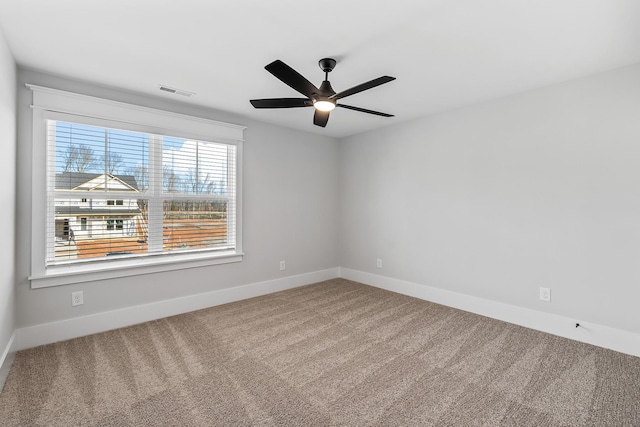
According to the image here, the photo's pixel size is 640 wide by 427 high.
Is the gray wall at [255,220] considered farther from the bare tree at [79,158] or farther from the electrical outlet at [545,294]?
the electrical outlet at [545,294]

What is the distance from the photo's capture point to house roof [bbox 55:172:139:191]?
2762 mm

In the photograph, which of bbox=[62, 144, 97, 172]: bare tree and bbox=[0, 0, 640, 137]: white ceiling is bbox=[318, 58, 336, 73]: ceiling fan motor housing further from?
bbox=[62, 144, 97, 172]: bare tree

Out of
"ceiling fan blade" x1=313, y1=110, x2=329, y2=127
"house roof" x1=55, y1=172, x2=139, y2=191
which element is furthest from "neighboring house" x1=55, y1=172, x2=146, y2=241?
"ceiling fan blade" x1=313, y1=110, x2=329, y2=127

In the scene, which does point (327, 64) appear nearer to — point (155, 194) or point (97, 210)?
point (155, 194)

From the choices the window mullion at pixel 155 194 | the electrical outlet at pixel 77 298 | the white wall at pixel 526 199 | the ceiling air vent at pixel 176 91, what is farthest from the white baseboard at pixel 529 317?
the electrical outlet at pixel 77 298

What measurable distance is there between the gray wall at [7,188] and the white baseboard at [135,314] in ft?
0.72

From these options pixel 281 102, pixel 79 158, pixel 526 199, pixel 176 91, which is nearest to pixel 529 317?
pixel 526 199

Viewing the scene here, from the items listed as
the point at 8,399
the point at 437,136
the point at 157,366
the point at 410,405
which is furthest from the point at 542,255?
the point at 8,399

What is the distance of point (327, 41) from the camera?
2121mm

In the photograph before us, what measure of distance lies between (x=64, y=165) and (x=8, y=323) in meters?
1.37

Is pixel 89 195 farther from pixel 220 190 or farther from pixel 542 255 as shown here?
pixel 542 255

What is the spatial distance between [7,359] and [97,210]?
1335mm

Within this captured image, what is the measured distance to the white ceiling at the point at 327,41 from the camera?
1794 millimetres

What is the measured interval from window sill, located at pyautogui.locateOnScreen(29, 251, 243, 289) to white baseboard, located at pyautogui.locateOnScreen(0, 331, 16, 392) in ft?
1.49
